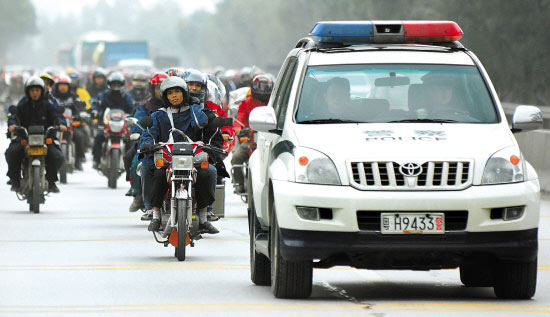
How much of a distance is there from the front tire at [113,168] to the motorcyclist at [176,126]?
11988 mm

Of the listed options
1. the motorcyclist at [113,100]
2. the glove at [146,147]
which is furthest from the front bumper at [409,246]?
the motorcyclist at [113,100]

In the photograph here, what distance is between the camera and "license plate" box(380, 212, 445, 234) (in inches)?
416

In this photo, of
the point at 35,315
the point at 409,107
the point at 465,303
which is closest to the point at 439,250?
the point at 465,303

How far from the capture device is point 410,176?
416 inches

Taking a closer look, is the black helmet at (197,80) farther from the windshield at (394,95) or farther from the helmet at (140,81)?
the helmet at (140,81)

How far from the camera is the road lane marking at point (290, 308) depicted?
1059 centimetres

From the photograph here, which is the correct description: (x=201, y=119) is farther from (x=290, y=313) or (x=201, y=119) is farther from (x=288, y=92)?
(x=290, y=313)

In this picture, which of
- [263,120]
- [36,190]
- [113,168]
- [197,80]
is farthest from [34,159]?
[263,120]

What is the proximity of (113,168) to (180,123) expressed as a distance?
12409 mm

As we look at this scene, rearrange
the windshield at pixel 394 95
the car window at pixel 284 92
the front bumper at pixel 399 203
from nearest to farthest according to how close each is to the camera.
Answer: the front bumper at pixel 399 203
the windshield at pixel 394 95
the car window at pixel 284 92

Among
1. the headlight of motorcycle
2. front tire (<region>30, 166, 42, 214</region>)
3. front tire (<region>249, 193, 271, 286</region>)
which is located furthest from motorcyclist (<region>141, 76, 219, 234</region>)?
the headlight of motorcycle

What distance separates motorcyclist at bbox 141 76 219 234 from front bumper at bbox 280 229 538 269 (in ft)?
13.1

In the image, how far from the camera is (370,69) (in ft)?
38.6

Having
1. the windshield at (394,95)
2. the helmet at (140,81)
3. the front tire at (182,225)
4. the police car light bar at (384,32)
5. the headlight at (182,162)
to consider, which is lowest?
the helmet at (140,81)
